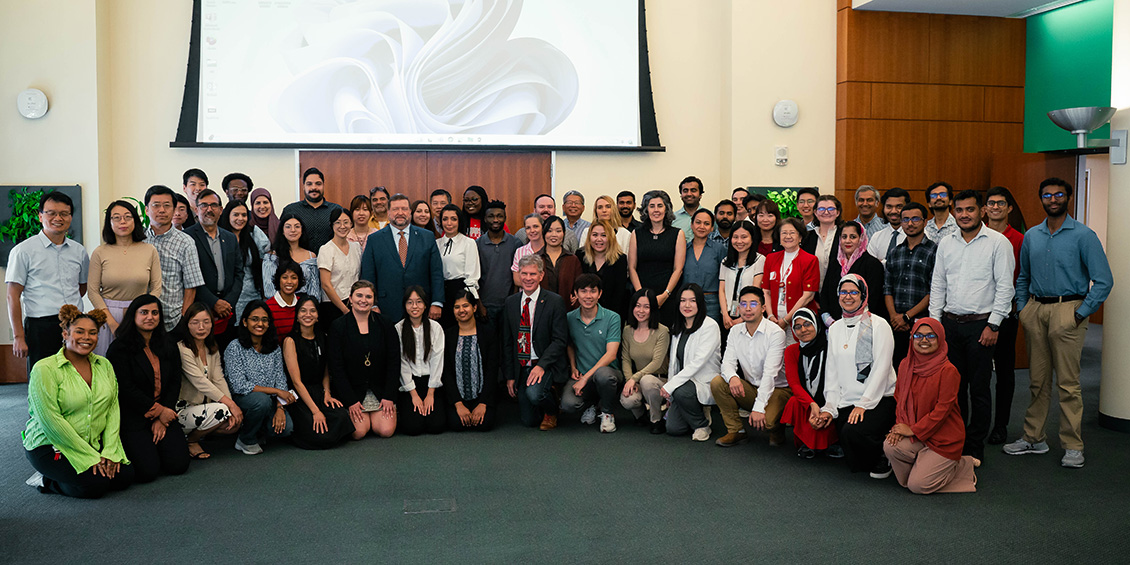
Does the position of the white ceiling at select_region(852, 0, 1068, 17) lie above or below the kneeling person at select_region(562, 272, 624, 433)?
above

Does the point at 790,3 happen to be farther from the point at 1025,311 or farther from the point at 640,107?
the point at 1025,311

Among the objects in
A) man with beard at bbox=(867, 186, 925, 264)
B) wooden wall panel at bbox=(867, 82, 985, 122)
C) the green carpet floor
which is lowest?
the green carpet floor

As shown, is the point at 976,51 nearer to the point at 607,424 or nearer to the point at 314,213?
the point at 607,424

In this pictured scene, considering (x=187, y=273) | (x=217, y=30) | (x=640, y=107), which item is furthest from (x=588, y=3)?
(x=187, y=273)

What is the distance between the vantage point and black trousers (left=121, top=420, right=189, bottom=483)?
4023mm

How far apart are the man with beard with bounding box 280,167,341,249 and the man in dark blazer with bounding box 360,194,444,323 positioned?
0.39 m

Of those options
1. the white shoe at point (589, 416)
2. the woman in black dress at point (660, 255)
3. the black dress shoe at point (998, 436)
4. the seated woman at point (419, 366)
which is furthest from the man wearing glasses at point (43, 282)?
the black dress shoe at point (998, 436)

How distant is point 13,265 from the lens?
4.52m

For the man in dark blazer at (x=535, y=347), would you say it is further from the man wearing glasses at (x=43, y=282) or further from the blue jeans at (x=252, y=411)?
the man wearing glasses at (x=43, y=282)

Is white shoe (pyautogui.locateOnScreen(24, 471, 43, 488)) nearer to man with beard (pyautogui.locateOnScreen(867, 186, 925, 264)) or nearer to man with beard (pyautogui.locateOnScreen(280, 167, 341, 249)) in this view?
man with beard (pyautogui.locateOnScreen(280, 167, 341, 249))

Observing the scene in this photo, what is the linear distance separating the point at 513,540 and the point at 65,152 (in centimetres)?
576

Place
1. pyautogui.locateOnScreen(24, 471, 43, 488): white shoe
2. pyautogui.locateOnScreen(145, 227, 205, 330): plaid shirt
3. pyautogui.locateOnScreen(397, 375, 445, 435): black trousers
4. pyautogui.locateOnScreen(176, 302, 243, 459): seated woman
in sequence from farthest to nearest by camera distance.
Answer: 1. pyautogui.locateOnScreen(397, 375, 445, 435): black trousers
2. pyautogui.locateOnScreen(145, 227, 205, 330): plaid shirt
3. pyautogui.locateOnScreen(176, 302, 243, 459): seated woman
4. pyautogui.locateOnScreen(24, 471, 43, 488): white shoe

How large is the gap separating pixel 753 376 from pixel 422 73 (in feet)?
14.2

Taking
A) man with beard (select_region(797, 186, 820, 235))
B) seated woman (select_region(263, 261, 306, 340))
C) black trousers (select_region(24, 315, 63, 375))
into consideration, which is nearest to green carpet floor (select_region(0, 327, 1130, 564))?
black trousers (select_region(24, 315, 63, 375))
